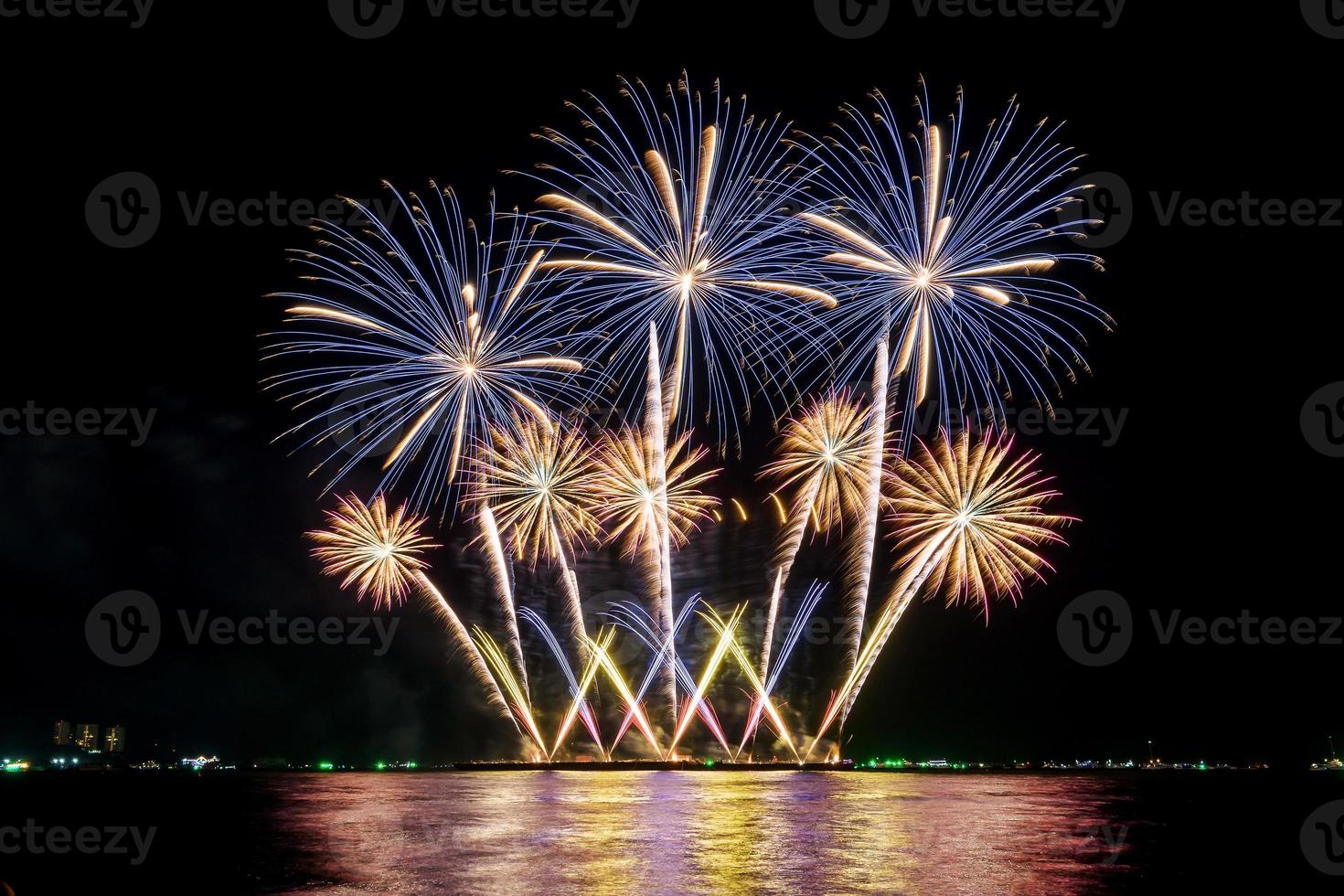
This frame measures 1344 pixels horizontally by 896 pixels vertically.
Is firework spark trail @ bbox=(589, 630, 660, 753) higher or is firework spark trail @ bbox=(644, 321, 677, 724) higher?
firework spark trail @ bbox=(644, 321, 677, 724)

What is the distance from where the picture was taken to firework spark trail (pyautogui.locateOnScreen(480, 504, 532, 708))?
42.4 meters

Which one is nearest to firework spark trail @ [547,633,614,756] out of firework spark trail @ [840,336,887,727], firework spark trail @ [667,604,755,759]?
firework spark trail @ [667,604,755,759]

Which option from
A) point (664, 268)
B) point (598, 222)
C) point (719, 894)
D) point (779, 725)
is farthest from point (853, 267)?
point (779, 725)

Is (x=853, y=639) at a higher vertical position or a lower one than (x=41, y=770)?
higher

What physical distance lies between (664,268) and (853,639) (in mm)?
17700

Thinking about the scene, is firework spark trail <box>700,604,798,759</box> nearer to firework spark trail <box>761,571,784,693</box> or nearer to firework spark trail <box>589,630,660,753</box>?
firework spark trail <box>761,571,784,693</box>

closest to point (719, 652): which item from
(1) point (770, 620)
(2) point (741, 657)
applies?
(2) point (741, 657)

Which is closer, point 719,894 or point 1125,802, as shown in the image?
point 719,894

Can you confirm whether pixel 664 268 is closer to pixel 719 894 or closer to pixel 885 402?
pixel 885 402

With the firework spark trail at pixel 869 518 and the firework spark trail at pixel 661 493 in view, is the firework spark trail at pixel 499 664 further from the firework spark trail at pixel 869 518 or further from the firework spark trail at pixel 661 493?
the firework spark trail at pixel 869 518

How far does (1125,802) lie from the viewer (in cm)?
4619

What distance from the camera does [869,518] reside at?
3866 cm

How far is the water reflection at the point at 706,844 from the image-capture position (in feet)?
57.5

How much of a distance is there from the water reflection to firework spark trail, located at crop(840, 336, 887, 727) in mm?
6653
